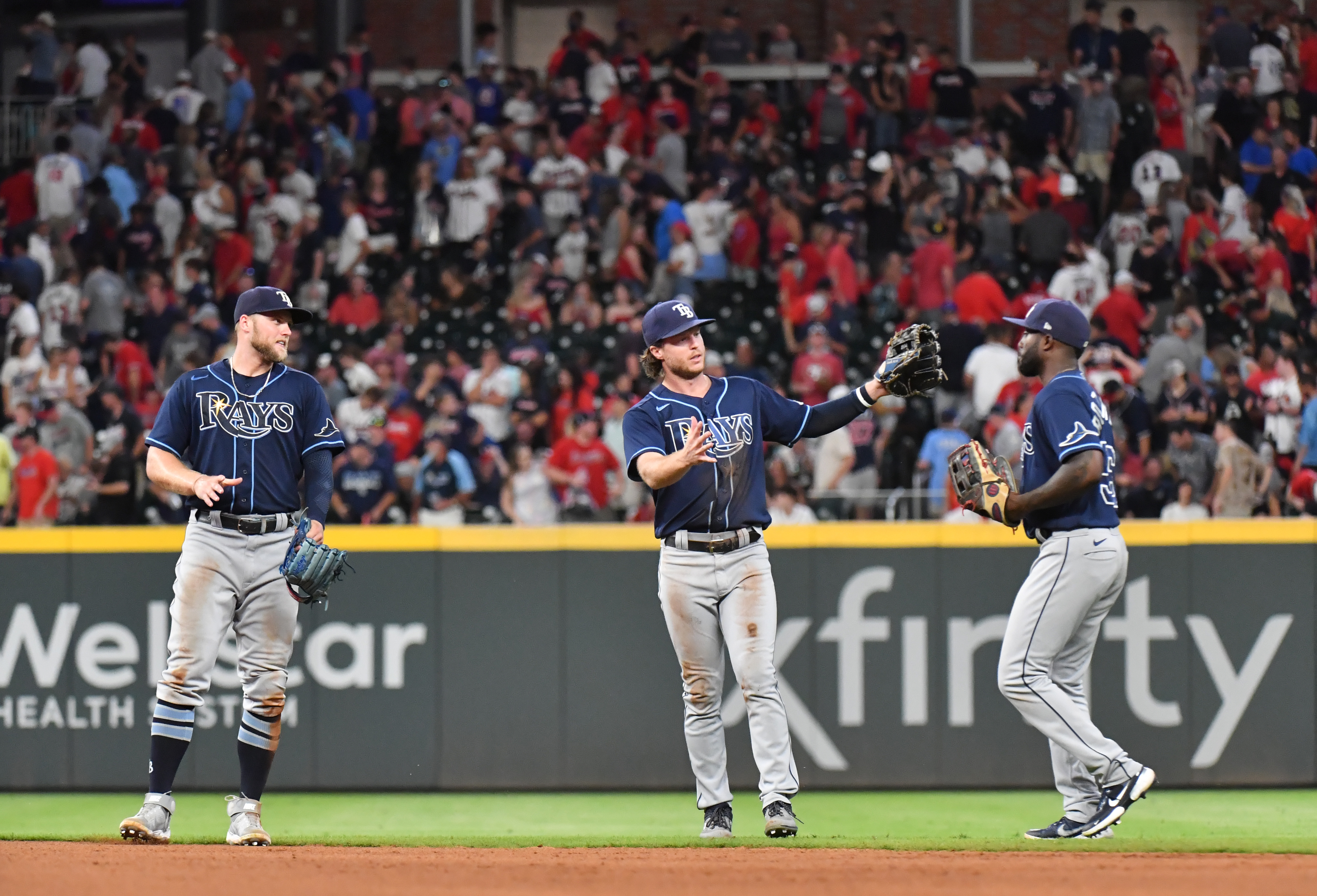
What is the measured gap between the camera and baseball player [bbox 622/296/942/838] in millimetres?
6664

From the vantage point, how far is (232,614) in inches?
260

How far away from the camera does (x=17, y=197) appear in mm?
18031

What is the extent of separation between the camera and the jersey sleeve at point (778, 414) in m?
6.95

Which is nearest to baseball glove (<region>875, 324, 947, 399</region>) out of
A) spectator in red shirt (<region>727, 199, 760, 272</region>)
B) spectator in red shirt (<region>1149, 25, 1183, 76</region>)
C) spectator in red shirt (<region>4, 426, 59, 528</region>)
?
spectator in red shirt (<region>4, 426, 59, 528</region>)

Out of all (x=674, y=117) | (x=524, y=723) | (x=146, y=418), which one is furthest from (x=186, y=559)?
(x=674, y=117)

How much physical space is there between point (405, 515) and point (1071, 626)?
7.13 m

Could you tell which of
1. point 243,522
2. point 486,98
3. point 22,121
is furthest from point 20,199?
point 243,522

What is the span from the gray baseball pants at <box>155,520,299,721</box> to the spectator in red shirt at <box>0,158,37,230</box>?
41.3ft

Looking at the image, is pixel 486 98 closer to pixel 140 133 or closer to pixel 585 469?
pixel 140 133

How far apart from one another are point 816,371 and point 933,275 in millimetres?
1894

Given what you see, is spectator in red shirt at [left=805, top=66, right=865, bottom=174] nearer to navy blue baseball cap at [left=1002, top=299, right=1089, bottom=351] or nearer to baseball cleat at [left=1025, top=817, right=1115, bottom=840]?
navy blue baseball cap at [left=1002, top=299, right=1089, bottom=351]

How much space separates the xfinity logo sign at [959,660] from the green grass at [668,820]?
0.36 m

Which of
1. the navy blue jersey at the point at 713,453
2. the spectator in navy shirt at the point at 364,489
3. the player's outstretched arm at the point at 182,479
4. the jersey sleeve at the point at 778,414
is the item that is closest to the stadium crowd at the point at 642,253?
the spectator in navy shirt at the point at 364,489

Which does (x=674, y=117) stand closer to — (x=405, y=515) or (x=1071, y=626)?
(x=405, y=515)
